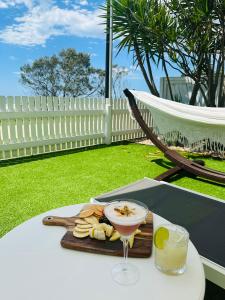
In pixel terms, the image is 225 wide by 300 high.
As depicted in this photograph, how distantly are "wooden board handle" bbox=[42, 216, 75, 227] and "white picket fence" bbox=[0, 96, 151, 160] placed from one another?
369 centimetres

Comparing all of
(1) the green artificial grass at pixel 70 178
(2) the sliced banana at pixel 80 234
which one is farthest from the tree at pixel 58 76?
(2) the sliced banana at pixel 80 234

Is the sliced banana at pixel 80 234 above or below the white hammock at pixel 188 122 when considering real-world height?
below

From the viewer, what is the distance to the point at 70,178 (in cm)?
369

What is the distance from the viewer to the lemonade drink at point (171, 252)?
0.89 m

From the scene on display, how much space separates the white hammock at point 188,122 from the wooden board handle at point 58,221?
8.40 feet

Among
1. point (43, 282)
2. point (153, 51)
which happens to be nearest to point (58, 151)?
point (153, 51)

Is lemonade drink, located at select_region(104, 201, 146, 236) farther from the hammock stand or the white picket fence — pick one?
the white picket fence

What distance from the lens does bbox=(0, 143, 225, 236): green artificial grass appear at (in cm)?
279

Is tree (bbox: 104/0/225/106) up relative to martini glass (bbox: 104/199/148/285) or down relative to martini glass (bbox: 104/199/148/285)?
up

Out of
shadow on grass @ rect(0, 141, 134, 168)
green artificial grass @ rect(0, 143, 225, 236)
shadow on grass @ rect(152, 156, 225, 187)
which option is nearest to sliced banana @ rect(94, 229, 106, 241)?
green artificial grass @ rect(0, 143, 225, 236)

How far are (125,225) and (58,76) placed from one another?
1165 centimetres

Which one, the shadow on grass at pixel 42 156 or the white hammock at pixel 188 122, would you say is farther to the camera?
the shadow on grass at pixel 42 156

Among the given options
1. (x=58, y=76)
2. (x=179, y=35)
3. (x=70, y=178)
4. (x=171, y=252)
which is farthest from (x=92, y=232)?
(x=58, y=76)

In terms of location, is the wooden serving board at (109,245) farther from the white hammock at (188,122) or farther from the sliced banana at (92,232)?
the white hammock at (188,122)
